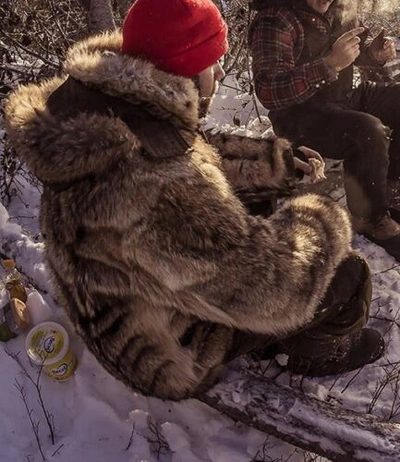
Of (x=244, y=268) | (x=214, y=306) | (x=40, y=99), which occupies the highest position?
(x=40, y=99)

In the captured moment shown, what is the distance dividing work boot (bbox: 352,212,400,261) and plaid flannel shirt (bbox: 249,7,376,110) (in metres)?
0.89

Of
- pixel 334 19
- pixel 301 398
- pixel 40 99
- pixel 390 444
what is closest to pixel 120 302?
pixel 40 99

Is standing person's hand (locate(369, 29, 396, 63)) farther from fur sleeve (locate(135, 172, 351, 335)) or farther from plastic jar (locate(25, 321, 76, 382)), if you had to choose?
plastic jar (locate(25, 321, 76, 382))

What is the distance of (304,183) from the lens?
345 cm

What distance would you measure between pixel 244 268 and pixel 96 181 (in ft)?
1.81

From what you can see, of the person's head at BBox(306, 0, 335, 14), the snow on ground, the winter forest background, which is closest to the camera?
the winter forest background

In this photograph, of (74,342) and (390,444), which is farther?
(74,342)

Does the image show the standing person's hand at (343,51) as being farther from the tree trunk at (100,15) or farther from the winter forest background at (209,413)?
the tree trunk at (100,15)

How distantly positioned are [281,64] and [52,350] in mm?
2131

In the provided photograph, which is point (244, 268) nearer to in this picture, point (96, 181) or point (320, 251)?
point (320, 251)

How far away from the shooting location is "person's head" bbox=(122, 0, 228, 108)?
1.65m

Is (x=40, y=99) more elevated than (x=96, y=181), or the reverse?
(x=40, y=99)

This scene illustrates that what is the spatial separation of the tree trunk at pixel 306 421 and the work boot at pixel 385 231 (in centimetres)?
139

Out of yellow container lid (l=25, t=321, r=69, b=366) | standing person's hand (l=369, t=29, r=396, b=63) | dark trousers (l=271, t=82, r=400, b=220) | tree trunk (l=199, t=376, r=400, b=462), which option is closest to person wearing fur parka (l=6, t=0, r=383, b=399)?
tree trunk (l=199, t=376, r=400, b=462)
